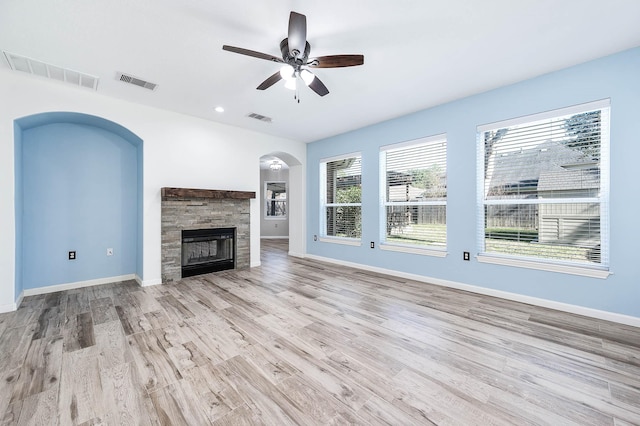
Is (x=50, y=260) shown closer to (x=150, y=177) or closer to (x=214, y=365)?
(x=150, y=177)

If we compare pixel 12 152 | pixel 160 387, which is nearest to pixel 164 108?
pixel 12 152

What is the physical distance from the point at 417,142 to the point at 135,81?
13.5 ft

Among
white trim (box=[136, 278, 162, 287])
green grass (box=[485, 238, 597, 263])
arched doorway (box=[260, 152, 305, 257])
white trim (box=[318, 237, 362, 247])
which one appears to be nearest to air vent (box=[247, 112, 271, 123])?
white trim (box=[318, 237, 362, 247])

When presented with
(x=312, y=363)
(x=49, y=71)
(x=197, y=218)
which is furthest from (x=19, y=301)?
(x=312, y=363)

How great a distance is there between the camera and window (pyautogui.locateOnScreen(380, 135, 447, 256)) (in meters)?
4.04

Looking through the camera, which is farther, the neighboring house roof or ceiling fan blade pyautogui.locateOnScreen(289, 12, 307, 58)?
the neighboring house roof

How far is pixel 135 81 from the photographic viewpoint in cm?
319

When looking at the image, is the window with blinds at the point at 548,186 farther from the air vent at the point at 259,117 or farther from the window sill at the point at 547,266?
the air vent at the point at 259,117

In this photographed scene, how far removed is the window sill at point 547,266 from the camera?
8.95ft

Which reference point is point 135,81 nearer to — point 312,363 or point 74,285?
point 74,285

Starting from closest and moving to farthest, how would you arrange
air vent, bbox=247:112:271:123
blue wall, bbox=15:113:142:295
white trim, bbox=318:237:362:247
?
blue wall, bbox=15:113:142:295 < air vent, bbox=247:112:271:123 < white trim, bbox=318:237:362:247

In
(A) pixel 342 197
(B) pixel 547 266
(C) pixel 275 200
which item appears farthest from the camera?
(C) pixel 275 200

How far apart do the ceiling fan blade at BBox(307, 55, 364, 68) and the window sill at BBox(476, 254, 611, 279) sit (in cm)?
302

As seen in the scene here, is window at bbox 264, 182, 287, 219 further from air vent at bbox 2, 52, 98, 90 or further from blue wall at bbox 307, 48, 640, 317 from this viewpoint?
air vent at bbox 2, 52, 98, 90
